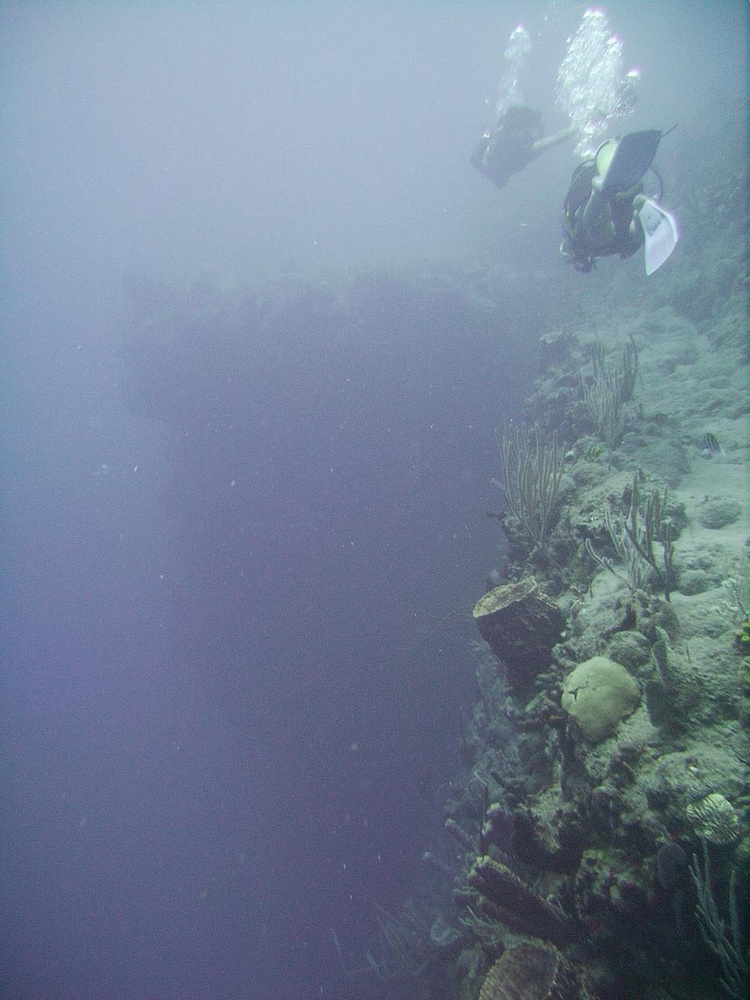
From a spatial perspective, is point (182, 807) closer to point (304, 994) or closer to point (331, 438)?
point (304, 994)

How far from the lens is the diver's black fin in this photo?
4.68m

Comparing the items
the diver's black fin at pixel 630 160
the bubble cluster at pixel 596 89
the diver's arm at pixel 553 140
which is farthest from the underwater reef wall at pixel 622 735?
the bubble cluster at pixel 596 89

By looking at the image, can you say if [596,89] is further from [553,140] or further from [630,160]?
[630,160]

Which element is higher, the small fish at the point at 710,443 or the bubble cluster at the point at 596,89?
the bubble cluster at the point at 596,89

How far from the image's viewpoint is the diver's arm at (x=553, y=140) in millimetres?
15945

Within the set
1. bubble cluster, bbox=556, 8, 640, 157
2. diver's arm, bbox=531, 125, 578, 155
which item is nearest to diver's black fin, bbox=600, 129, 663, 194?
diver's arm, bbox=531, 125, 578, 155

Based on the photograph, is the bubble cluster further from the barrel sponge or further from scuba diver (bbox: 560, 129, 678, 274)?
the barrel sponge

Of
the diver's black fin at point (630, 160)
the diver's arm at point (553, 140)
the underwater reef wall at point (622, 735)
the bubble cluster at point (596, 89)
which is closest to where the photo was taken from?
the underwater reef wall at point (622, 735)

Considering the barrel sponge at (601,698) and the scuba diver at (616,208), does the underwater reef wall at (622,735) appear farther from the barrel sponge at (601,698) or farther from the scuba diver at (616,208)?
the scuba diver at (616,208)

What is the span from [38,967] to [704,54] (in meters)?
94.7

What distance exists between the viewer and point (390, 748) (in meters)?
14.7

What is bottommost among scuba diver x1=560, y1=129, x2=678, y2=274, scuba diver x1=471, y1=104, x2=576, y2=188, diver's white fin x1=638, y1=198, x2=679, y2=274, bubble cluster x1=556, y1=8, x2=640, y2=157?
diver's white fin x1=638, y1=198, x2=679, y2=274

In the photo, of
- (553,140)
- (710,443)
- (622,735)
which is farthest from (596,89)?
(622,735)

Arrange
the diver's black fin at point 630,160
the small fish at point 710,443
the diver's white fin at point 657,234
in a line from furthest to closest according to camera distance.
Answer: the diver's black fin at point 630,160 → the small fish at point 710,443 → the diver's white fin at point 657,234
